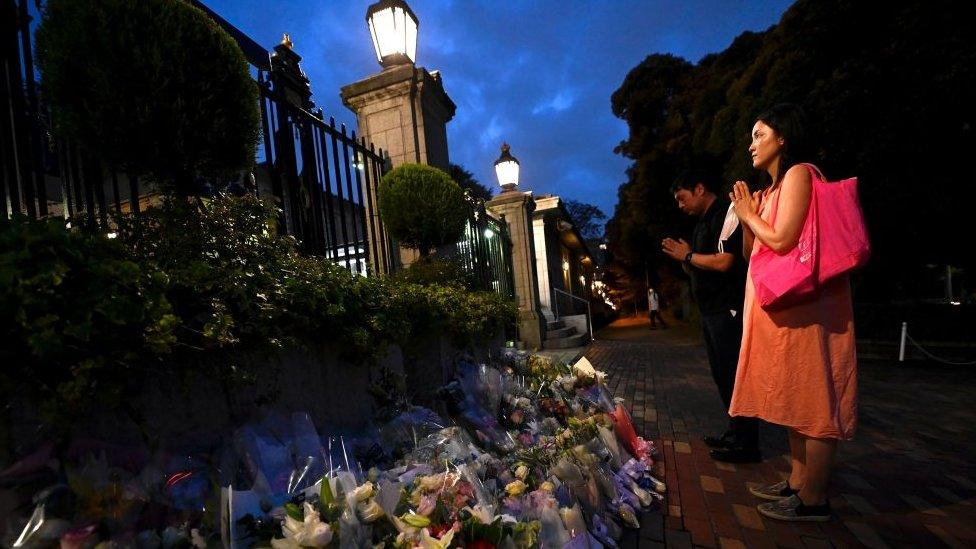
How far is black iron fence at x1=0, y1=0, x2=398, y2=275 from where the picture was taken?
2.04 meters

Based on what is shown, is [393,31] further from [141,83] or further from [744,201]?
[744,201]

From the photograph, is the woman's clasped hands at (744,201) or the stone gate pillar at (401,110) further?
the stone gate pillar at (401,110)

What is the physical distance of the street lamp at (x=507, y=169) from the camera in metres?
10.6

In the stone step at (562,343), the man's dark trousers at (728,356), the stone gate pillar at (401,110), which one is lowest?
the stone step at (562,343)

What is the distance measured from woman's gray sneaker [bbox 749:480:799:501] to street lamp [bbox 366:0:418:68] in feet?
17.8

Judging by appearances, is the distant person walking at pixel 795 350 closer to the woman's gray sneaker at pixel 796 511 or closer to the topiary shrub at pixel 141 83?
the woman's gray sneaker at pixel 796 511

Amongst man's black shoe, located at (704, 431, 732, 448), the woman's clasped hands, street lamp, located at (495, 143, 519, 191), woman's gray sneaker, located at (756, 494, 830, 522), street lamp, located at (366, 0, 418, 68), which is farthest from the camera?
street lamp, located at (495, 143, 519, 191)

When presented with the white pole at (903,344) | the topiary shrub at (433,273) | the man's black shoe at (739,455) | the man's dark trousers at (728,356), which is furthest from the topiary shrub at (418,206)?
the white pole at (903,344)

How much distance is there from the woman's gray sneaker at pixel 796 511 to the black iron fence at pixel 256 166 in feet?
10.0

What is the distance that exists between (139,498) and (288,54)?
3.77 meters

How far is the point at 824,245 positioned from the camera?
190 centimetres

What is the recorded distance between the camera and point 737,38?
12867 millimetres

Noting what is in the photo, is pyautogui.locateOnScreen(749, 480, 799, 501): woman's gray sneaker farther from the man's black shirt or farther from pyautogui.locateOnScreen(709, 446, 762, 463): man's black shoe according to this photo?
the man's black shirt

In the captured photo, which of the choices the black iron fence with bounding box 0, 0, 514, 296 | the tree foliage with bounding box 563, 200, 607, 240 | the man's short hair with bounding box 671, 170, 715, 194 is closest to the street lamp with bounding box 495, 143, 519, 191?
the black iron fence with bounding box 0, 0, 514, 296
